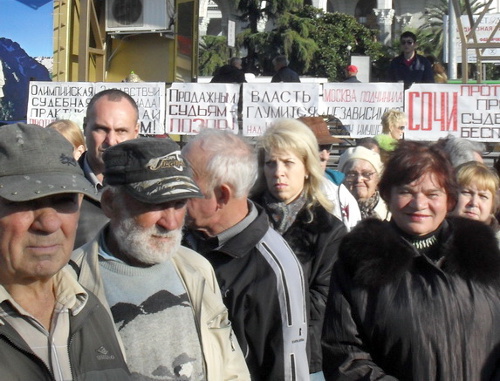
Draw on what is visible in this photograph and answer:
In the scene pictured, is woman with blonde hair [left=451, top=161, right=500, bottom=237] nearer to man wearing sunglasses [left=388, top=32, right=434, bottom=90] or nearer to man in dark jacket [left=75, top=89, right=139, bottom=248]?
man in dark jacket [left=75, top=89, right=139, bottom=248]

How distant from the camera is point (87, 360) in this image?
2488 millimetres

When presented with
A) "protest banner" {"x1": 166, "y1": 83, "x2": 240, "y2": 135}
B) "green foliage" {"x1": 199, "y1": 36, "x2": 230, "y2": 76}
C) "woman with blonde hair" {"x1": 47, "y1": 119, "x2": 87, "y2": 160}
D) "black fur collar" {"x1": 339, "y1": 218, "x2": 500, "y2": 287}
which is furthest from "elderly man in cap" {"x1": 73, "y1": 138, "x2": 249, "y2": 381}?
"green foliage" {"x1": 199, "y1": 36, "x2": 230, "y2": 76}

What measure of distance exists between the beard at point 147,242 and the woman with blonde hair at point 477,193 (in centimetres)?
254

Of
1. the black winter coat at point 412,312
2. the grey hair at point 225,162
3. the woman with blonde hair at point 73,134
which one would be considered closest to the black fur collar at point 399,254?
the black winter coat at point 412,312

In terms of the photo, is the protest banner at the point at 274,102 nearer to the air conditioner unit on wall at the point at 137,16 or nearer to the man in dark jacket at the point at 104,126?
the air conditioner unit on wall at the point at 137,16

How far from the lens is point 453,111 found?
13.6 metres

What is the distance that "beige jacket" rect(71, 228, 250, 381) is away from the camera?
2.99 metres

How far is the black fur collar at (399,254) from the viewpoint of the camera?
12.0 feet

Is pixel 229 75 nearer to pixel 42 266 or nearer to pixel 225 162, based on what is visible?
pixel 225 162

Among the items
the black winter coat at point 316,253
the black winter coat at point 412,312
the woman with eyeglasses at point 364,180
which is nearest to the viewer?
the black winter coat at point 412,312

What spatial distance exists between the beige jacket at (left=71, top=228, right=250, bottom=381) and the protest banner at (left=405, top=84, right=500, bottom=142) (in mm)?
10801

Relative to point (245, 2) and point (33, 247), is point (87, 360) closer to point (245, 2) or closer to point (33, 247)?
point (33, 247)

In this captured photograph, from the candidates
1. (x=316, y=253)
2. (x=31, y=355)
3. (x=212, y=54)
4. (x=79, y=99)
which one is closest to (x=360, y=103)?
(x=79, y=99)

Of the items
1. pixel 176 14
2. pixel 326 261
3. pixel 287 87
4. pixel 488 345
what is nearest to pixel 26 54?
pixel 176 14
